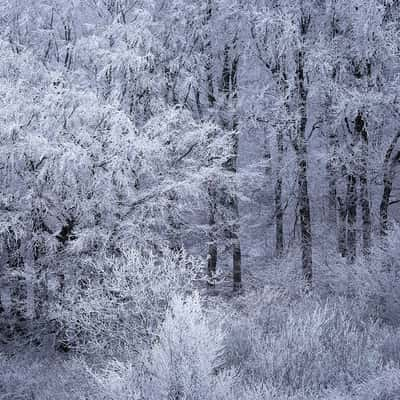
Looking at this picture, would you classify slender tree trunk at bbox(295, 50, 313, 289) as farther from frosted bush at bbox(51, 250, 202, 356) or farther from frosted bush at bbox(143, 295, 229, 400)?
frosted bush at bbox(143, 295, 229, 400)

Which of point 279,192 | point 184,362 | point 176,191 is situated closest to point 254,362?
point 184,362

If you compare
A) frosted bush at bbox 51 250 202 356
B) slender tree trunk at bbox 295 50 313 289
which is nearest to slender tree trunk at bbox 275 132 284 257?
slender tree trunk at bbox 295 50 313 289

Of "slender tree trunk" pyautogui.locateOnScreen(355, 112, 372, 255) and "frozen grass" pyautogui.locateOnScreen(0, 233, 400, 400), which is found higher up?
"slender tree trunk" pyautogui.locateOnScreen(355, 112, 372, 255)

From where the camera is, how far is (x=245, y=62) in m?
14.5

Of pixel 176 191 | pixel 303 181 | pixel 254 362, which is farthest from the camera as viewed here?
pixel 303 181

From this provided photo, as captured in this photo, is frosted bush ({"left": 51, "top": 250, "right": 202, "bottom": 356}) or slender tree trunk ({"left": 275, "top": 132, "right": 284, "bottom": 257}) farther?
slender tree trunk ({"left": 275, "top": 132, "right": 284, "bottom": 257})

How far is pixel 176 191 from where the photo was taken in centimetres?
1069

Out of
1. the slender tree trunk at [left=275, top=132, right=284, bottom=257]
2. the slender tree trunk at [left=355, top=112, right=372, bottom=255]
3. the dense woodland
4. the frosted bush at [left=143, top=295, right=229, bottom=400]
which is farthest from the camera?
the slender tree trunk at [left=275, top=132, right=284, bottom=257]

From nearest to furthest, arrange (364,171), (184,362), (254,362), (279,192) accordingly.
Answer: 1. (184,362)
2. (254,362)
3. (364,171)
4. (279,192)

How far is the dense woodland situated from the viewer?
6258 mm

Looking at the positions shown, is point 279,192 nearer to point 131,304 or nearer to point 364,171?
point 364,171

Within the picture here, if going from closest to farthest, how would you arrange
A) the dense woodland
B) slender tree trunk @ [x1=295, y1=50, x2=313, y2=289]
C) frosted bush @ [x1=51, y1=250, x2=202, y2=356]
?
the dense woodland → frosted bush @ [x1=51, y1=250, x2=202, y2=356] → slender tree trunk @ [x1=295, y1=50, x2=313, y2=289]

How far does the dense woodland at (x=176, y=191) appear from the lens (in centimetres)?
626

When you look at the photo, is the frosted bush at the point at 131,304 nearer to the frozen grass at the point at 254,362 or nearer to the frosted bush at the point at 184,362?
the frozen grass at the point at 254,362
